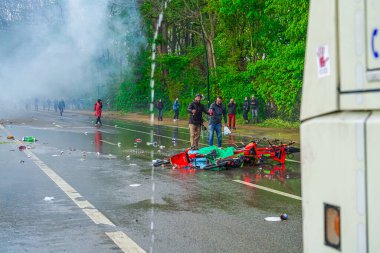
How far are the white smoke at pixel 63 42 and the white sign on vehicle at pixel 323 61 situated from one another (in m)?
39.9

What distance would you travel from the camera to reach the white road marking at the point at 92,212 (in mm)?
6273

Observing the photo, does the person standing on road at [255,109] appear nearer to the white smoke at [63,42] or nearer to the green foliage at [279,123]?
the green foliage at [279,123]

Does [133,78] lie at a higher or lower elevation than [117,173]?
higher

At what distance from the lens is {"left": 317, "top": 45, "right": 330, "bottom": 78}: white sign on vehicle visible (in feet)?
9.23

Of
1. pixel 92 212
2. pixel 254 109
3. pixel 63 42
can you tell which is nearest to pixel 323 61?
pixel 92 212

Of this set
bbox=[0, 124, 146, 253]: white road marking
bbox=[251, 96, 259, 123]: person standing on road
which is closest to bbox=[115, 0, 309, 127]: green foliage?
bbox=[251, 96, 259, 123]: person standing on road

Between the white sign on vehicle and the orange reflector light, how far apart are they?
2.16ft

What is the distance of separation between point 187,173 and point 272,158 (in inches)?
103

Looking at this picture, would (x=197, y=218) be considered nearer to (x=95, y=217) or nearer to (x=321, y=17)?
(x=95, y=217)

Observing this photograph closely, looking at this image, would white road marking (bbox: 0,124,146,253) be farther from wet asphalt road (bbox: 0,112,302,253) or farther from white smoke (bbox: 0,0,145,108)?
white smoke (bbox: 0,0,145,108)

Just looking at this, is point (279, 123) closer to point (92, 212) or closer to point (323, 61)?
point (92, 212)

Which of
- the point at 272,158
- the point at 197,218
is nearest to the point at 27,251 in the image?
the point at 197,218

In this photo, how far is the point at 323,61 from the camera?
2.86m

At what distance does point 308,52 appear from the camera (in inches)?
121
